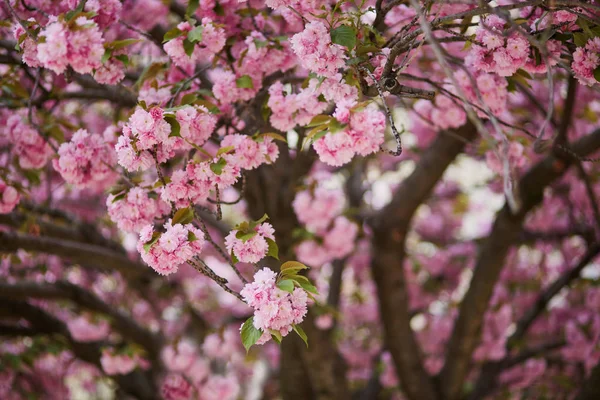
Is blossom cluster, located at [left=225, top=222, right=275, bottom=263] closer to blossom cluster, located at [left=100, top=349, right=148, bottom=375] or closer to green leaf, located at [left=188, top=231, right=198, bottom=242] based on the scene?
green leaf, located at [left=188, top=231, right=198, bottom=242]

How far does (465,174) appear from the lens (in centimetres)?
650

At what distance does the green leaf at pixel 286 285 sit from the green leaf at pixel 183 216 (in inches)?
13.6

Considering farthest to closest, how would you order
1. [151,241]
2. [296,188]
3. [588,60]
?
[296,188] < [588,60] < [151,241]

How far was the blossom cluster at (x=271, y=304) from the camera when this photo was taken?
148cm

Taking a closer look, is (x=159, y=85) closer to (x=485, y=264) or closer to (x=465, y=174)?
(x=485, y=264)

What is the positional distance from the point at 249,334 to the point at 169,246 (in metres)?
0.34

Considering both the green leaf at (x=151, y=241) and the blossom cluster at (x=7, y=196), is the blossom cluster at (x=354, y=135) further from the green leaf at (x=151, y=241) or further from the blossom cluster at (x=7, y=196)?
the blossom cluster at (x=7, y=196)

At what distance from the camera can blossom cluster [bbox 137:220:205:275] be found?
157 centimetres

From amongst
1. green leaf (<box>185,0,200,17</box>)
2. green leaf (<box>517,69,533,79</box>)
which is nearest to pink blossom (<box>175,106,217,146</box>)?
green leaf (<box>185,0,200,17</box>)

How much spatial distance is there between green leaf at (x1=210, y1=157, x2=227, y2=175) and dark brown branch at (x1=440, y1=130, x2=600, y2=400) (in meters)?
2.08

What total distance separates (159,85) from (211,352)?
6.75 ft

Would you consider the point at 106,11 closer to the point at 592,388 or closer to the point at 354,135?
the point at 354,135

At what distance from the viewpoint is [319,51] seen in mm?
1631

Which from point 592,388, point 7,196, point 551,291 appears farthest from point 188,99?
point 551,291
